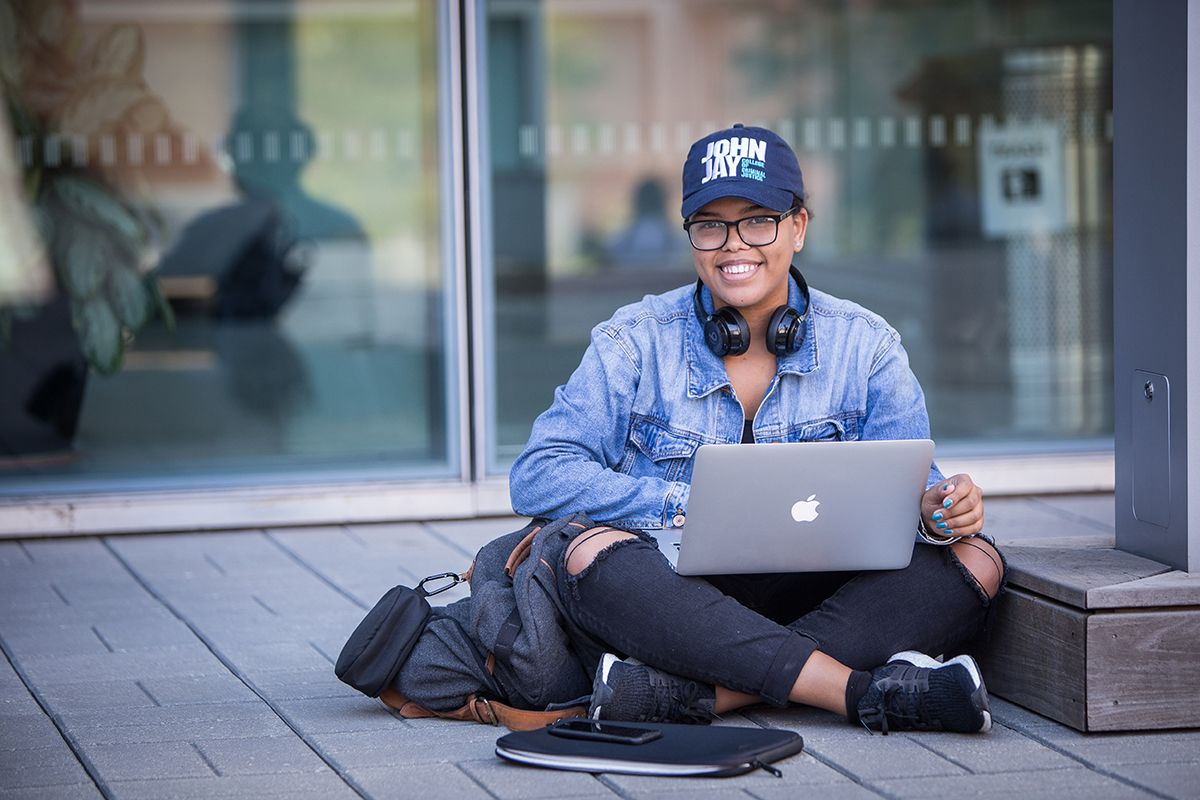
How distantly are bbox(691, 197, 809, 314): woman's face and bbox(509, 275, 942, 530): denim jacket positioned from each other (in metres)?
0.14

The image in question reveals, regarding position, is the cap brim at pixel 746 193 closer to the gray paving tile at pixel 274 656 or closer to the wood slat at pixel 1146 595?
the wood slat at pixel 1146 595

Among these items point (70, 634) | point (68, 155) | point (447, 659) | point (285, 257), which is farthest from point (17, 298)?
point (447, 659)

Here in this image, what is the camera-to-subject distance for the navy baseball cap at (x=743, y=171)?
10.1 feet

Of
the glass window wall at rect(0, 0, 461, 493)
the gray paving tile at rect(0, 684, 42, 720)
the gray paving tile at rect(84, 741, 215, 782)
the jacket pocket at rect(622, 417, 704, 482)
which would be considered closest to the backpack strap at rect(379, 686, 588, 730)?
the gray paving tile at rect(84, 741, 215, 782)

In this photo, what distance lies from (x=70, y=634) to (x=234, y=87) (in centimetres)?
226

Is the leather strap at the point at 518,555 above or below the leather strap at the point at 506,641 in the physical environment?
above

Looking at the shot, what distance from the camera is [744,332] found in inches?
A: 125

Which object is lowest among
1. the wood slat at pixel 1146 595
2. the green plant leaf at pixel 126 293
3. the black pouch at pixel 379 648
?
the black pouch at pixel 379 648

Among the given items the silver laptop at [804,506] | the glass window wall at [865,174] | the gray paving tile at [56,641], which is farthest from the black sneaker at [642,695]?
the glass window wall at [865,174]

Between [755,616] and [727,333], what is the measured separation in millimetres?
615

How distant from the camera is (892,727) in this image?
115 inches

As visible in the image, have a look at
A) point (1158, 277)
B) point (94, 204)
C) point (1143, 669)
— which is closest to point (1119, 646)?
point (1143, 669)

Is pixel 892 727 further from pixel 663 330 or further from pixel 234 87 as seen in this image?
pixel 234 87

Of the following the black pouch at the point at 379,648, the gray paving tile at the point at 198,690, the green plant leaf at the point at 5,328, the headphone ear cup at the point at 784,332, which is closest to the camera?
the black pouch at the point at 379,648
